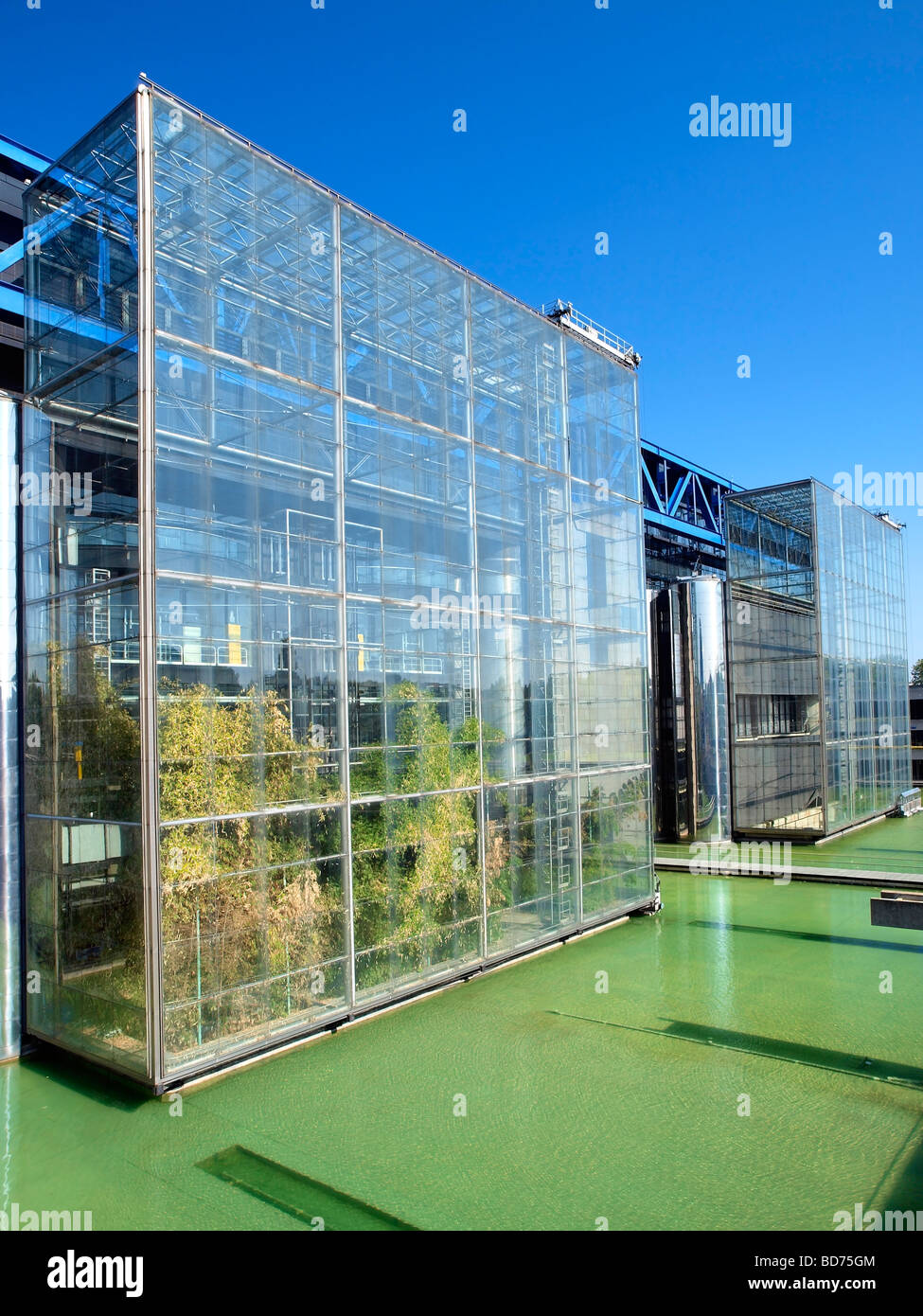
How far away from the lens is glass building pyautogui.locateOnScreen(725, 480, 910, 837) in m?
23.1

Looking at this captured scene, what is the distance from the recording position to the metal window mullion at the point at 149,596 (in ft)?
26.7

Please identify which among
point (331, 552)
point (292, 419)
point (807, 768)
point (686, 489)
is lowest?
point (807, 768)

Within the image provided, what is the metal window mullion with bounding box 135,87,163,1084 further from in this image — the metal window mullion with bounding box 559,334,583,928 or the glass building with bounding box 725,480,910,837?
the glass building with bounding box 725,480,910,837

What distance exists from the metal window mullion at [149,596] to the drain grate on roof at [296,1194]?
4.72 ft

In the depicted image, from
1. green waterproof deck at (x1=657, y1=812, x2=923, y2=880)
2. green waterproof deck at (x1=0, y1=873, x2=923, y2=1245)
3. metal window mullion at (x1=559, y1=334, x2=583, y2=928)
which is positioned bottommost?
green waterproof deck at (x1=657, y1=812, x2=923, y2=880)

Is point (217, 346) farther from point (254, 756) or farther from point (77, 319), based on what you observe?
point (254, 756)

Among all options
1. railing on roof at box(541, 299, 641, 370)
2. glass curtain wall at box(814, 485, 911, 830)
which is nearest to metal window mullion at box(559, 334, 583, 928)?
railing on roof at box(541, 299, 641, 370)

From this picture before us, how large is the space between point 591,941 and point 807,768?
1150 cm

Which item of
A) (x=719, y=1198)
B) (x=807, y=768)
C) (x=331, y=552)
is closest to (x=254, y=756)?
(x=331, y=552)

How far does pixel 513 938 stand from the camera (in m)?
12.7

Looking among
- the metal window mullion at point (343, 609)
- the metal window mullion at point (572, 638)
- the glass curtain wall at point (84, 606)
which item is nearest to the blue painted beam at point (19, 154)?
the glass curtain wall at point (84, 606)

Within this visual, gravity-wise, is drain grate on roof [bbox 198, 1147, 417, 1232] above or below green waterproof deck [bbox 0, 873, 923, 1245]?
above

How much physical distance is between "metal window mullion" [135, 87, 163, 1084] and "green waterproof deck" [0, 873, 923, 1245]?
1.15m

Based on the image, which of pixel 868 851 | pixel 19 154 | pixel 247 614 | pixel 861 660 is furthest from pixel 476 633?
pixel 861 660
